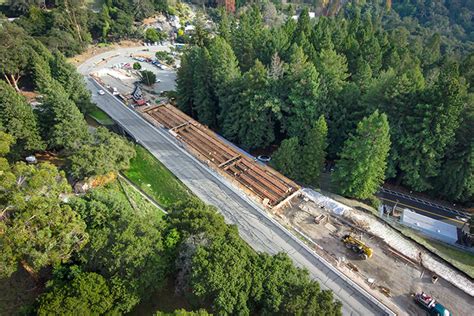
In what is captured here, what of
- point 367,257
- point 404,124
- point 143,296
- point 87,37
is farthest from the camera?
point 87,37

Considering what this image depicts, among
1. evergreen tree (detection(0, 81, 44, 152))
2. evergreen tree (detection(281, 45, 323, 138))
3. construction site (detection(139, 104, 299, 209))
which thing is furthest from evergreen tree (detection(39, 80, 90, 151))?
evergreen tree (detection(281, 45, 323, 138))

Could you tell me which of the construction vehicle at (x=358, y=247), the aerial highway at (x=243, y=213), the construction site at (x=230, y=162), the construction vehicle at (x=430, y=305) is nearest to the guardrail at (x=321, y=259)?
the aerial highway at (x=243, y=213)

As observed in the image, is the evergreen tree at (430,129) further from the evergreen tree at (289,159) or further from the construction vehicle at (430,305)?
the construction vehicle at (430,305)

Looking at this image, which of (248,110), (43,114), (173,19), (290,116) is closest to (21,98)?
(43,114)

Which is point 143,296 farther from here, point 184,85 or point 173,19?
point 173,19

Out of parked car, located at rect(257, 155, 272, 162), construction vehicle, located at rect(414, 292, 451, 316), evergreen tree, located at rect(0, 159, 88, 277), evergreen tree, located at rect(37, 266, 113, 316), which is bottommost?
parked car, located at rect(257, 155, 272, 162)

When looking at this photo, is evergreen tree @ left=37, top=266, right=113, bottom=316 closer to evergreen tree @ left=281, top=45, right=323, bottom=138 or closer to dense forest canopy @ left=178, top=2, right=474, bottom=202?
dense forest canopy @ left=178, top=2, right=474, bottom=202
